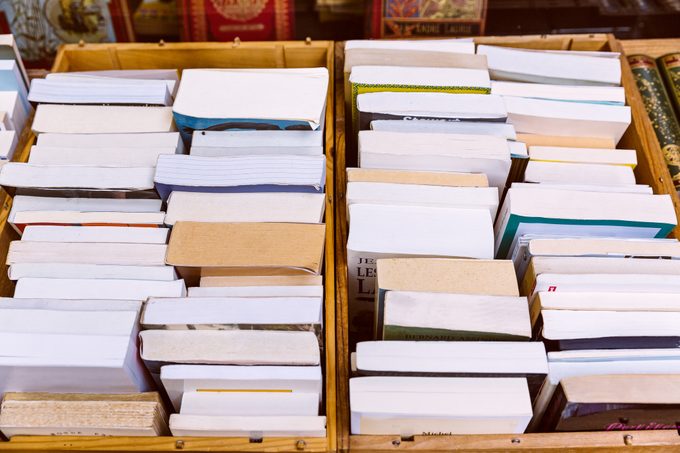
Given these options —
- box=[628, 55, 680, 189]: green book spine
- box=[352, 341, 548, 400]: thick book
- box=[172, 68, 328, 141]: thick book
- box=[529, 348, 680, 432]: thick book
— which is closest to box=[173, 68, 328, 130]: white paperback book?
box=[172, 68, 328, 141]: thick book

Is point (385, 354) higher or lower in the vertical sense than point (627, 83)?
lower

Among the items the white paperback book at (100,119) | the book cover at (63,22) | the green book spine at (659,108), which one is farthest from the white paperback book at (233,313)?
the book cover at (63,22)

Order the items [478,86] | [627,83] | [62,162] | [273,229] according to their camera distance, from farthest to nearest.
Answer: [627,83] < [478,86] < [62,162] < [273,229]

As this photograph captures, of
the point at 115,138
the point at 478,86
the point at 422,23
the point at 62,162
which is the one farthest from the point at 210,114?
the point at 422,23

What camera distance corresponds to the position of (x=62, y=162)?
3.85 feet

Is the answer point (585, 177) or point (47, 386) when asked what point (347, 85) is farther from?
point (47, 386)

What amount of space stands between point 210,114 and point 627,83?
1003 millimetres

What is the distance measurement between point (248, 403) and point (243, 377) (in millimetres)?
52

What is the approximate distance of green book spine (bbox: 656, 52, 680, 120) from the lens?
5.08 ft

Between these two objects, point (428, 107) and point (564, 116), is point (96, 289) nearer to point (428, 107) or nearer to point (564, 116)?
point (428, 107)

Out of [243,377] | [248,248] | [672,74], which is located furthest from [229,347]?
[672,74]

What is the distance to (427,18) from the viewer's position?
1.61 meters

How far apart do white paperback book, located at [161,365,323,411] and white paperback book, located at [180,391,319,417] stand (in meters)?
0.01

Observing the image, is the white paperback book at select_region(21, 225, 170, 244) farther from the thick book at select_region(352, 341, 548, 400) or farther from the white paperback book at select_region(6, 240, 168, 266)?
the thick book at select_region(352, 341, 548, 400)
